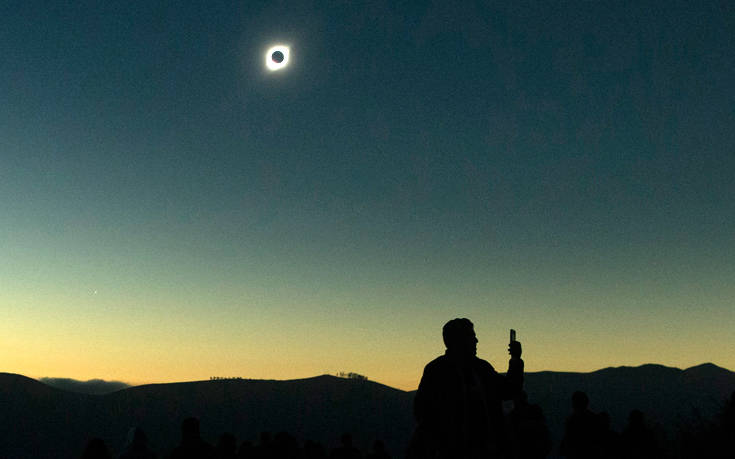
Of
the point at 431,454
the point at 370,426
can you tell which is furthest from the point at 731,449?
the point at 370,426

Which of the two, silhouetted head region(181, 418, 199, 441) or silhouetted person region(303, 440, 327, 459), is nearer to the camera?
silhouetted head region(181, 418, 199, 441)

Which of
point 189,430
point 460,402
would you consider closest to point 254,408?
point 189,430

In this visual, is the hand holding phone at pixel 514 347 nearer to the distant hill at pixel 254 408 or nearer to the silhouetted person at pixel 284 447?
the silhouetted person at pixel 284 447

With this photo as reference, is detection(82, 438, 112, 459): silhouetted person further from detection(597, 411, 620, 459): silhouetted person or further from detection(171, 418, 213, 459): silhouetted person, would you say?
detection(597, 411, 620, 459): silhouetted person

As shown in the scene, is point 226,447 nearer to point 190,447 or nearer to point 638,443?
point 190,447

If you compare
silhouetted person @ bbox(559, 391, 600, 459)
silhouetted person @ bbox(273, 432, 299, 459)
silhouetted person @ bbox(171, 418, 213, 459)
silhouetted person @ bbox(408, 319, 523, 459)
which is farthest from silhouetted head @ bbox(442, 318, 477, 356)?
silhouetted person @ bbox(273, 432, 299, 459)
